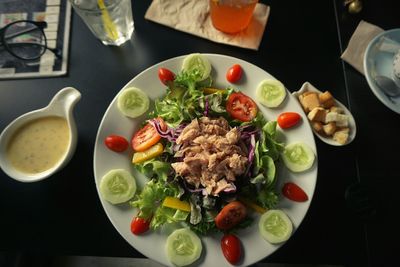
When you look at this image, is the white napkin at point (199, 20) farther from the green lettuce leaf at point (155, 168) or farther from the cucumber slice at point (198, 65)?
the green lettuce leaf at point (155, 168)

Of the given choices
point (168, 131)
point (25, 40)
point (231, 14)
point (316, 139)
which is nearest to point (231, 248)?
point (168, 131)

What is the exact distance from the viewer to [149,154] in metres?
1.35

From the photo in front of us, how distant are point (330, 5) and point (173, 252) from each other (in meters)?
1.57

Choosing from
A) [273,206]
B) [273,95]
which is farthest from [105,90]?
[273,206]

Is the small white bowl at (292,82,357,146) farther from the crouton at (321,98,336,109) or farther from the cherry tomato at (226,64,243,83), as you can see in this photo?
the cherry tomato at (226,64,243,83)

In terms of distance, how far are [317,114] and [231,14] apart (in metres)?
0.66

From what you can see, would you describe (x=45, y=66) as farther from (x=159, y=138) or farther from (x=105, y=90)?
(x=159, y=138)

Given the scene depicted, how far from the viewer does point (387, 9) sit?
1.78 meters

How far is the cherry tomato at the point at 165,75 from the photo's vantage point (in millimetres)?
1448

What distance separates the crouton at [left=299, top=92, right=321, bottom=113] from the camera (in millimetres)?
1493

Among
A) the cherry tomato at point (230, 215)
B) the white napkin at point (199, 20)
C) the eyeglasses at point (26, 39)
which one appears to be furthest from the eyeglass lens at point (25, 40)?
the cherry tomato at point (230, 215)

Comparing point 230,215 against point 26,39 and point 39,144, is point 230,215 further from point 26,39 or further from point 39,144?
point 26,39

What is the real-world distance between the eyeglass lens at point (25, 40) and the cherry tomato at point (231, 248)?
138cm

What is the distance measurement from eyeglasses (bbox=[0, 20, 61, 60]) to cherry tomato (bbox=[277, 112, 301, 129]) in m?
1.24
